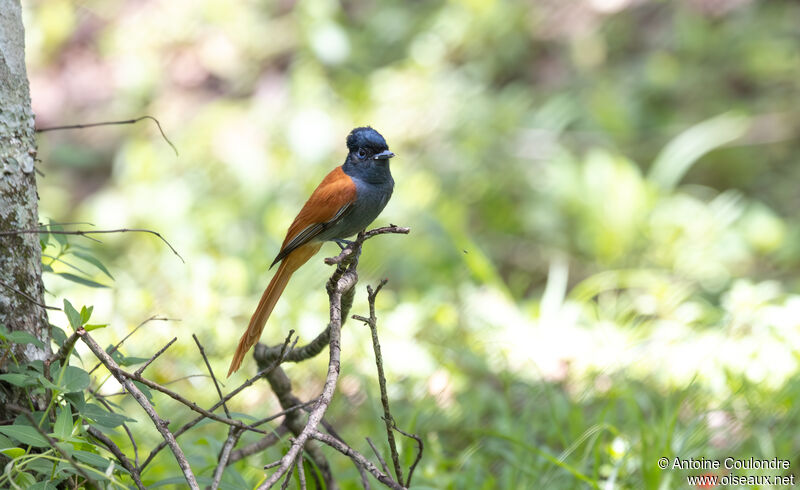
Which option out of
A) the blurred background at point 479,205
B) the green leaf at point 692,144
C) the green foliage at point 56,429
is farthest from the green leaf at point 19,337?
the green leaf at point 692,144

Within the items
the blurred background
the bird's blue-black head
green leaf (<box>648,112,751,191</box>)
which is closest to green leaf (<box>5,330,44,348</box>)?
the blurred background

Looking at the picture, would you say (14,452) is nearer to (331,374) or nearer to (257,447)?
(331,374)

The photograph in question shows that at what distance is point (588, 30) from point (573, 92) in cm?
80

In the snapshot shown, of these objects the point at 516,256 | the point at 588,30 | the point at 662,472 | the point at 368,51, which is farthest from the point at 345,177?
the point at 588,30

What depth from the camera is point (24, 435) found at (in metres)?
1.39

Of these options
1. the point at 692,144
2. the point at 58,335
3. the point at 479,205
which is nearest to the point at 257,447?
the point at 58,335

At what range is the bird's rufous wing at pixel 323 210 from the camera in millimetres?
2572

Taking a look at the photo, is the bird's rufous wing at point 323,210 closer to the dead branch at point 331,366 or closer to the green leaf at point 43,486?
the dead branch at point 331,366

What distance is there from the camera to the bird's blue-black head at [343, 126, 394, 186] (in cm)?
262

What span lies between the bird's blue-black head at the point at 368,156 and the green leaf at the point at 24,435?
149 cm

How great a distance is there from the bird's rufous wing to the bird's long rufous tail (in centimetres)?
6

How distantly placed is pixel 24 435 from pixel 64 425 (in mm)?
71

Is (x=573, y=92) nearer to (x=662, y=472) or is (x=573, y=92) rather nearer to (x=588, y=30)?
(x=588, y=30)

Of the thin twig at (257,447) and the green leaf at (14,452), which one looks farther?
the thin twig at (257,447)
